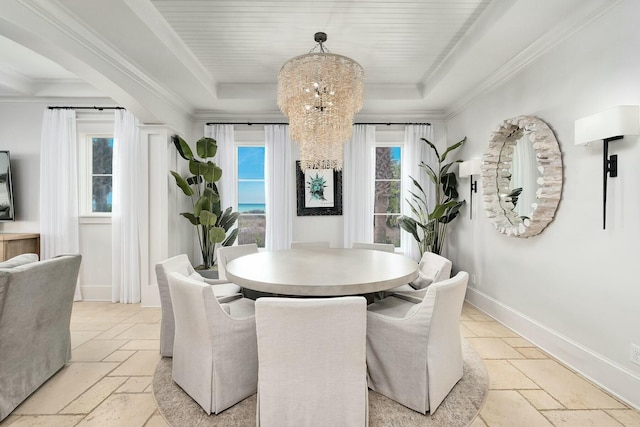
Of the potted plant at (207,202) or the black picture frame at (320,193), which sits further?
the black picture frame at (320,193)

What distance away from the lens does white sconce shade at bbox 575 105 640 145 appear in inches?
72.0

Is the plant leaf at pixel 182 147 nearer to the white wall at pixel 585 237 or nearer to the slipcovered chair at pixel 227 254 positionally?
the slipcovered chair at pixel 227 254

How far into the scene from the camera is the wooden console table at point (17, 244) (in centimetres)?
342

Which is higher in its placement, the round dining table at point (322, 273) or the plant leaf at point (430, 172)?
the plant leaf at point (430, 172)

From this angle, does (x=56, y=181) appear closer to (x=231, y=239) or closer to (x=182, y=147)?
(x=182, y=147)

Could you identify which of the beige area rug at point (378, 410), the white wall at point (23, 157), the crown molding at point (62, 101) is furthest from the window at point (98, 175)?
the beige area rug at point (378, 410)

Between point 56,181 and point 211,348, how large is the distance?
359 cm

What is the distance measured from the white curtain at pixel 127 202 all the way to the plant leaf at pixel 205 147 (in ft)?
2.32

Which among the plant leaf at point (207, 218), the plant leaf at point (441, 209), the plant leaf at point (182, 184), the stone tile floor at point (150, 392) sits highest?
the plant leaf at point (182, 184)

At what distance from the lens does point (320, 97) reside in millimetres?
2584

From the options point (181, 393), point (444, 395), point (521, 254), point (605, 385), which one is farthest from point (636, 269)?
point (181, 393)

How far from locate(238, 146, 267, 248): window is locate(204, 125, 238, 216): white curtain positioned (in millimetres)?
216

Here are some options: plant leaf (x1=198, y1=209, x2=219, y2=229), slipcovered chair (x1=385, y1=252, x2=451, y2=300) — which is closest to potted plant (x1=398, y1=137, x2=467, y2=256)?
slipcovered chair (x1=385, y1=252, x2=451, y2=300)

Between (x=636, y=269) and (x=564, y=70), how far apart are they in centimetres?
156
